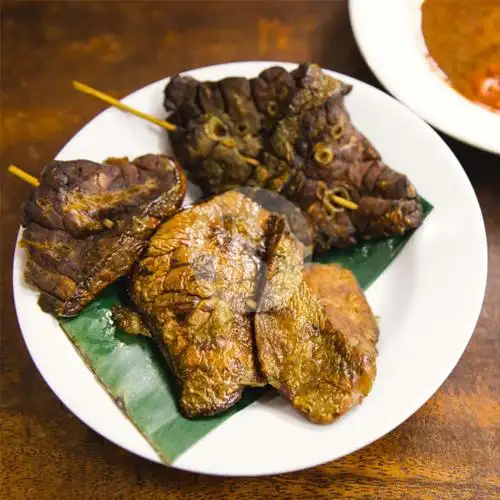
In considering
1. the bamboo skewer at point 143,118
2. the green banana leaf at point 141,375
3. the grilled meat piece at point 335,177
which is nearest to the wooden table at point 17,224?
the green banana leaf at point 141,375

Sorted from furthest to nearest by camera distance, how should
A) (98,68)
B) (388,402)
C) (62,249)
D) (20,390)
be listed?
1. (98,68)
2. (20,390)
3. (62,249)
4. (388,402)

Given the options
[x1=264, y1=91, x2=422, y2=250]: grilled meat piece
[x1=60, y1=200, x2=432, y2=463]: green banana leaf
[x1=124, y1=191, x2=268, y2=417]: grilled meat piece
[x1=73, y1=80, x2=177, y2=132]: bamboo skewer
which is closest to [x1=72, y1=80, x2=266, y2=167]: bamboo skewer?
[x1=73, y1=80, x2=177, y2=132]: bamboo skewer

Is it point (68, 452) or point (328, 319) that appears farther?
point (68, 452)

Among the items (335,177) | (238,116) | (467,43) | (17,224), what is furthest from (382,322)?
(17,224)

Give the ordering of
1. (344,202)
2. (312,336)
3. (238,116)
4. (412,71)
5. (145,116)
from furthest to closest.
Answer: (412,71) → (145,116) → (238,116) → (344,202) → (312,336)

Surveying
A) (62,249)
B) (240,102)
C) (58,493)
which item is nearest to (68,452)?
(58,493)

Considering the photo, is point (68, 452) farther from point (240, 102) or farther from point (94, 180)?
point (240, 102)

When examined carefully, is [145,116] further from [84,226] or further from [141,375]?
[141,375]
